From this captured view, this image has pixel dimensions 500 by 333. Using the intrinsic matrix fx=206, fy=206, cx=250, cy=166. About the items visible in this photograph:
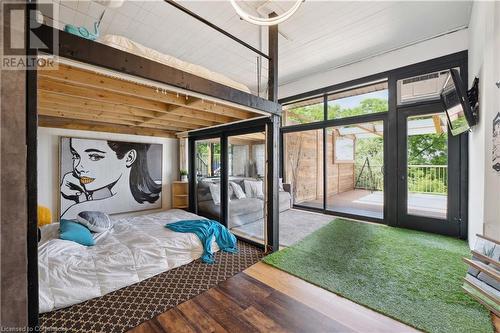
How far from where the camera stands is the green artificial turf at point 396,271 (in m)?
1.70

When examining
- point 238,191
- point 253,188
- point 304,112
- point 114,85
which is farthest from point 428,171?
point 114,85

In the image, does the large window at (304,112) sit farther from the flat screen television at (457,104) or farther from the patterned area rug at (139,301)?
the patterned area rug at (139,301)

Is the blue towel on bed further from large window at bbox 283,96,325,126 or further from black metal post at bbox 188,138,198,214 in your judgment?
large window at bbox 283,96,325,126

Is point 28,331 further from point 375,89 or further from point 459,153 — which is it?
point 375,89

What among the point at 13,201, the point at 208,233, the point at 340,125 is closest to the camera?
the point at 13,201

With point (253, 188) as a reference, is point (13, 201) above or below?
above

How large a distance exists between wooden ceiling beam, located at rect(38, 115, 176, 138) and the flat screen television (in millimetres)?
5031

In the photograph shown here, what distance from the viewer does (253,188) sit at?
12.9 ft

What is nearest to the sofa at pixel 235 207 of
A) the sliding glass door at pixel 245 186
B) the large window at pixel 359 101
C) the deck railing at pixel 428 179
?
the sliding glass door at pixel 245 186

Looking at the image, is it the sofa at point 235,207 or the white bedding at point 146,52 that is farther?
the sofa at point 235,207

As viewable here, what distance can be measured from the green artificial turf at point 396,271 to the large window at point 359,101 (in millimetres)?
2457

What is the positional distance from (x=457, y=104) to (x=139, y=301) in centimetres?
426

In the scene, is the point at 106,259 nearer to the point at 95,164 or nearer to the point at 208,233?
the point at 208,233

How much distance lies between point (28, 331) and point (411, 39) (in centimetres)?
549
